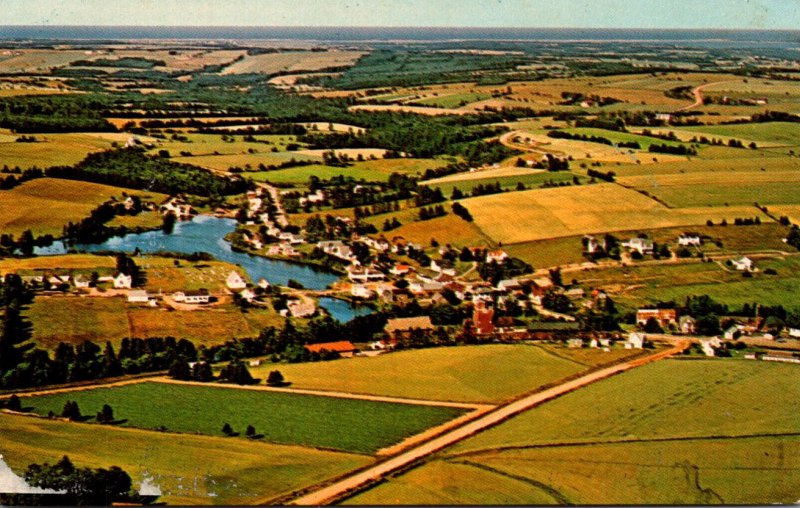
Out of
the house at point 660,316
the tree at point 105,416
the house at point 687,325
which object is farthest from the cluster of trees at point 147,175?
the house at point 687,325

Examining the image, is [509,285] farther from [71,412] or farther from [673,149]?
[673,149]

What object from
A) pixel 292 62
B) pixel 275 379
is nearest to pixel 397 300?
pixel 275 379

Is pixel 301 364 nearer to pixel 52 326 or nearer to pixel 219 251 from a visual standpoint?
pixel 52 326

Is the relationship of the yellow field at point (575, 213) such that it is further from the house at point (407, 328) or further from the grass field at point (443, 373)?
the grass field at point (443, 373)

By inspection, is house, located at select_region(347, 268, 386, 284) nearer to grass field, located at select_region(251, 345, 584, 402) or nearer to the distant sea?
grass field, located at select_region(251, 345, 584, 402)

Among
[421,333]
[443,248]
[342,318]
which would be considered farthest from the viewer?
[443,248]

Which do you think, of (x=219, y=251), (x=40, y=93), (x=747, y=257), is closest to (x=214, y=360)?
(x=219, y=251)
